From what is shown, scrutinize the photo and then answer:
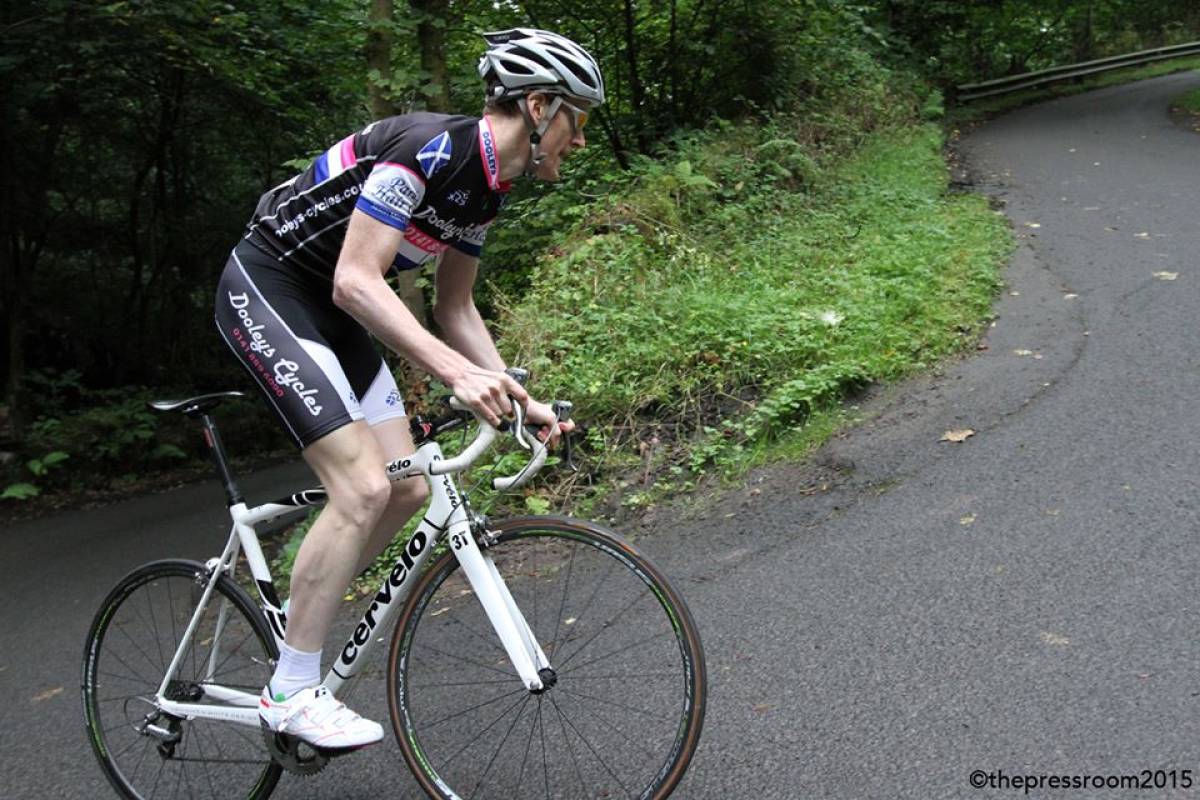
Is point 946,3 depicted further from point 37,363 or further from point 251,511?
point 251,511

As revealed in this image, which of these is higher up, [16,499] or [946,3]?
[946,3]

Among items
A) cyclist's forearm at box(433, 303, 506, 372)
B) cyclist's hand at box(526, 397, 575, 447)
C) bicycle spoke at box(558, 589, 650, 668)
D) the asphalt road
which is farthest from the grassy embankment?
cyclist's hand at box(526, 397, 575, 447)

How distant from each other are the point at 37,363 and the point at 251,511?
13.4 m

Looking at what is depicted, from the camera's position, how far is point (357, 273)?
2.63 meters

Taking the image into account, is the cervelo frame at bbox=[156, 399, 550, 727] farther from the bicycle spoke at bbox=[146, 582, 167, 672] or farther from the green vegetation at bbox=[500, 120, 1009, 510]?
the green vegetation at bbox=[500, 120, 1009, 510]

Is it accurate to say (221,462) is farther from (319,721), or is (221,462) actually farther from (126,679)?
(319,721)

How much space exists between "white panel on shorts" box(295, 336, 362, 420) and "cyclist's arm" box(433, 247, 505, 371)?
19.0 inches

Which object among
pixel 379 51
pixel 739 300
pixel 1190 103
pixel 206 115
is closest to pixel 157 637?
pixel 739 300

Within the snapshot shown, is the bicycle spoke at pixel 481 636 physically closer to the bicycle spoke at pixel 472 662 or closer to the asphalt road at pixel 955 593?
the bicycle spoke at pixel 472 662

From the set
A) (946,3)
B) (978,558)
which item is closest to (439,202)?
(978,558)

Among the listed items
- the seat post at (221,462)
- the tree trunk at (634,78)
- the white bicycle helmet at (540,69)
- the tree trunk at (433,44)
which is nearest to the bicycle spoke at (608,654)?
the seat post at (221,462)

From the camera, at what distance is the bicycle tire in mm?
3197

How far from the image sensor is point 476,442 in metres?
2.73

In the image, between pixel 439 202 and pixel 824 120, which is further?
pixel 824 120
